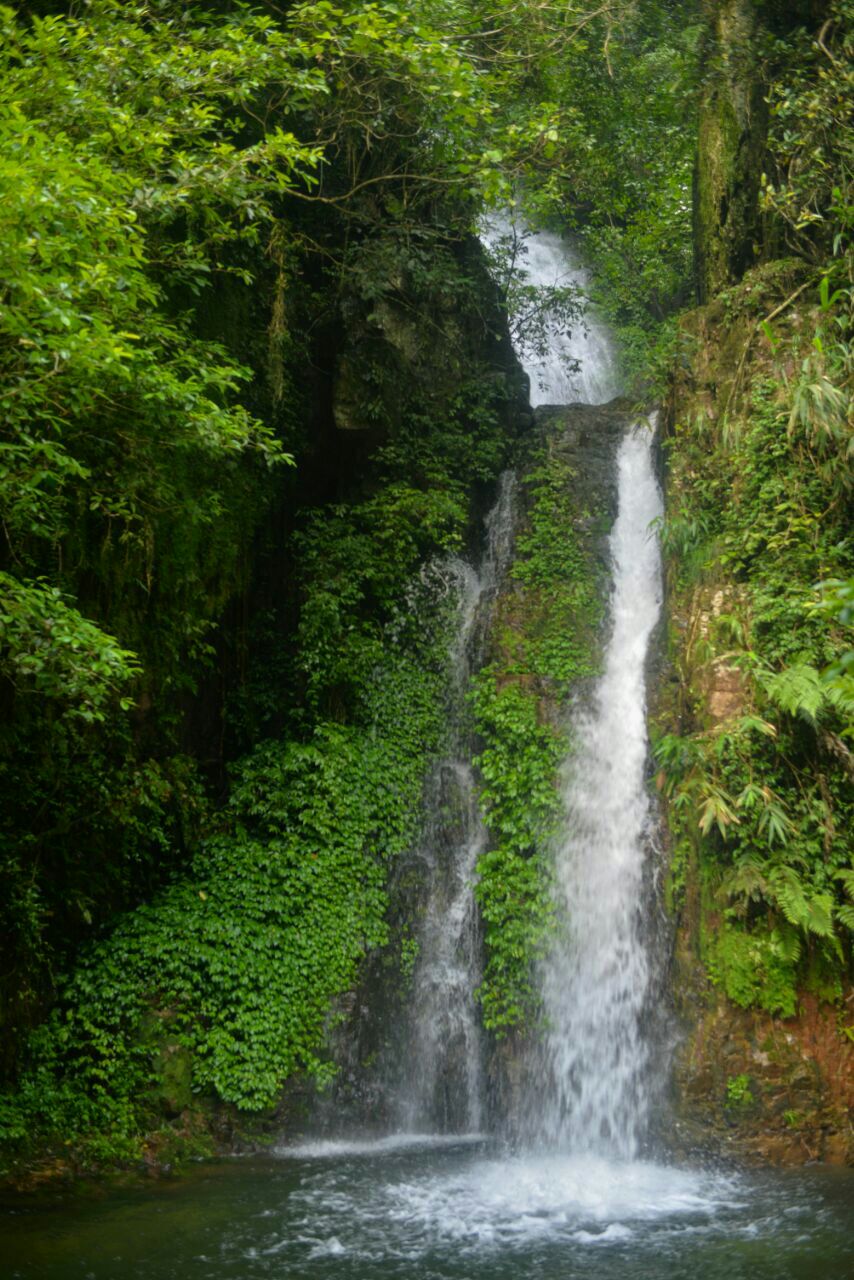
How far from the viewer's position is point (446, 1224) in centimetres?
697

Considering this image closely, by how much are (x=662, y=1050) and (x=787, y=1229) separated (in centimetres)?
214

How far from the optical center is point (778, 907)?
854 cm

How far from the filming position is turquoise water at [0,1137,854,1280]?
626 cm

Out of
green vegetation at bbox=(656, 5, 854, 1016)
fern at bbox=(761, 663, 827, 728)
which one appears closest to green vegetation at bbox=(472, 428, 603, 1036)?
green vegetation at bbox=(656, 5, 854, 1016)

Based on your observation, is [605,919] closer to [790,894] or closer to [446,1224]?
[790,894]

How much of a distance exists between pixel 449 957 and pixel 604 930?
164cm

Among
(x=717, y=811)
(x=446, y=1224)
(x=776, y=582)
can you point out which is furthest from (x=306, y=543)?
(x=446, y=1224)

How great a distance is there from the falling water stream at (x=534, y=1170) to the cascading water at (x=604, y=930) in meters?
0.02

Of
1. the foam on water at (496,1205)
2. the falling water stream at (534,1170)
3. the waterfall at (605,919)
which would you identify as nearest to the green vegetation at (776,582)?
the waterfall at (605,919)

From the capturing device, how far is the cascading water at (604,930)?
895cm

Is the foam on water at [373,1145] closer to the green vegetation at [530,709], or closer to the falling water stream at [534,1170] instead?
the falling water stream at [534,1170]

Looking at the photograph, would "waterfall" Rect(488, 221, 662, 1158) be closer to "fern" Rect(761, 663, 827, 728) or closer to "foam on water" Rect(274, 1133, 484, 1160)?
"foam on water" Rect(274, 1133, 484, 1160)

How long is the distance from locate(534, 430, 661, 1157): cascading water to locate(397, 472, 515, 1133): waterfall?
0.85m

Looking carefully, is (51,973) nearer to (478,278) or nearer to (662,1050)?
(662,1050)
